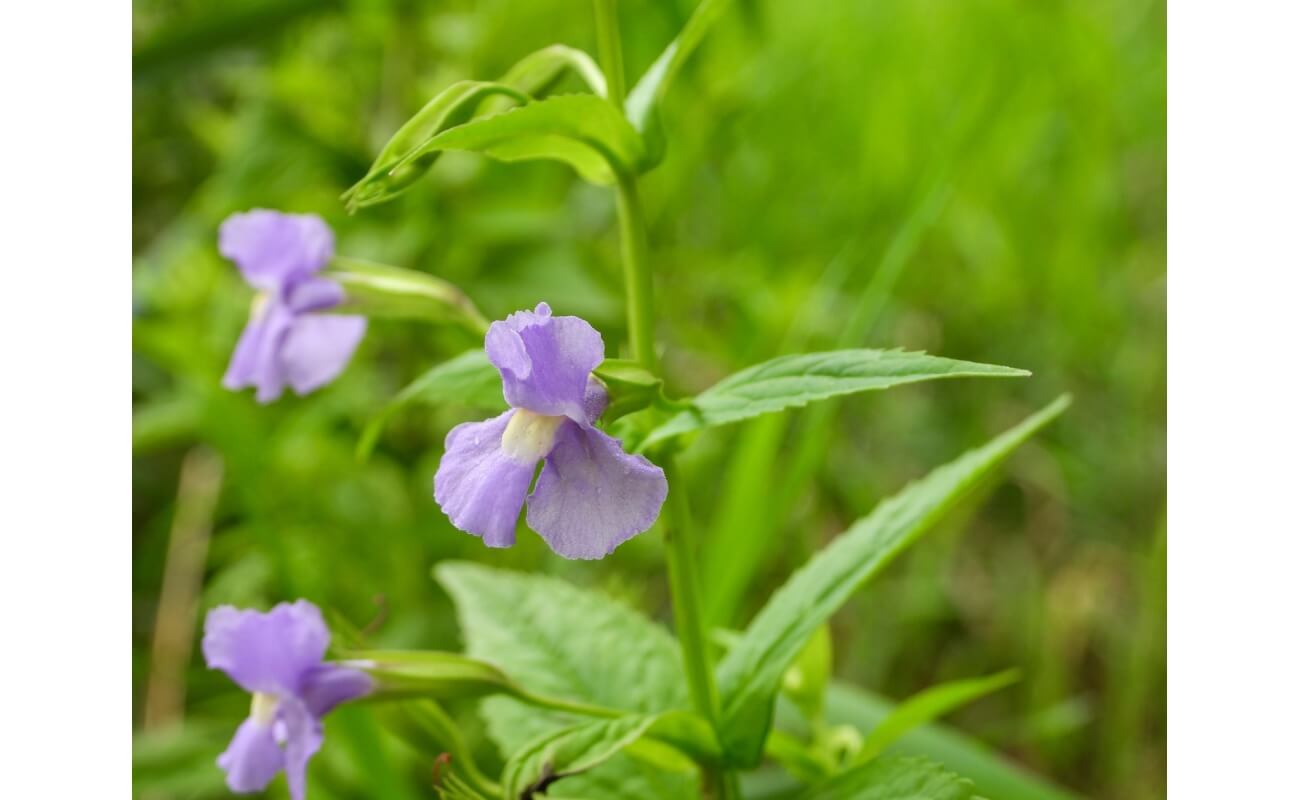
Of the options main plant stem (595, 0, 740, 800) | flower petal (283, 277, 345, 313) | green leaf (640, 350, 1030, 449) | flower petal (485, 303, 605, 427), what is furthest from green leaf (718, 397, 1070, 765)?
flower petal (283, 277, 345, 313)

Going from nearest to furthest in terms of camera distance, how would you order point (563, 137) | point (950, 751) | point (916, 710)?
point (563, 137), point (916, 710), point (950, 751)

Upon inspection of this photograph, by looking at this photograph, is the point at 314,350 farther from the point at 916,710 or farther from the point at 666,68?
the point at 916,710

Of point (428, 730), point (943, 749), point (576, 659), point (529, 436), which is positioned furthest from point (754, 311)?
point (529, 436)

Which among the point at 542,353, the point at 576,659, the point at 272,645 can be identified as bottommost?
the point at 576,659

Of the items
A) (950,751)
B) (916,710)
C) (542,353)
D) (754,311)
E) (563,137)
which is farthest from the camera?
(754,311)

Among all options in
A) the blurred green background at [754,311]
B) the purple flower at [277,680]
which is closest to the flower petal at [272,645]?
the purple flower at [277,680]

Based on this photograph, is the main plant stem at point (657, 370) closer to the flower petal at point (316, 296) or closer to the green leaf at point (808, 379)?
the green leaf at point (808, 379)

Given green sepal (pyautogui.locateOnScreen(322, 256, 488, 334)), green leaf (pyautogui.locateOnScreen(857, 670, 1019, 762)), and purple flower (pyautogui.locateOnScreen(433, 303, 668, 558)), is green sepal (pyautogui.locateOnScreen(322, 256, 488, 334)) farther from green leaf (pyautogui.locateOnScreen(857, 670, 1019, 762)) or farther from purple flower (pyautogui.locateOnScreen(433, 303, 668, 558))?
green leaf (pyautogui.locateOnScreen(857, 670, 1019, 762))
